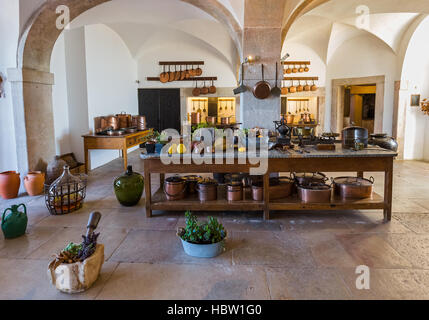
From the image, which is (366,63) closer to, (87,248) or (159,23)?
(159,23)

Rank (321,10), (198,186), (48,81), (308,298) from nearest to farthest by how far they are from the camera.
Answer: (308,298) < (198,186) < (48,81) < (321,10)

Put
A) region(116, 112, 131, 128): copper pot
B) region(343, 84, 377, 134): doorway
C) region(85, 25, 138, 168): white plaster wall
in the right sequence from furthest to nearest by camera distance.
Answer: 1. region(343, 84, 377, 134): doorway
2. region(116, 112, 131, 128): copper pot
3. region(85, 25, 138, 168): white plaster wall

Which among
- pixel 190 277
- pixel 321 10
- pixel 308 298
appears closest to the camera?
pixel 308 298

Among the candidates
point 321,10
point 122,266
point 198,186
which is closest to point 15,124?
point 198,186

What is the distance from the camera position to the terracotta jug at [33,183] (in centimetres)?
550

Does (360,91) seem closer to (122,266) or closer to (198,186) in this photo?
(198,186)

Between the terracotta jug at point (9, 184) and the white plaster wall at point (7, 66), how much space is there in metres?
0.47

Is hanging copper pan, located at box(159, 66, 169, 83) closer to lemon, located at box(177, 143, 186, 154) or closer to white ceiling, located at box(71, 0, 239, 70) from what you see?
white ceiling, located at box(71, 0, 239, 70)

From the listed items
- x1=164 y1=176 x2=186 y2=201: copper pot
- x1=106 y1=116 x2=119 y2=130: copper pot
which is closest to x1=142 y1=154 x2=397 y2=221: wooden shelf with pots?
x1=164 y1=176 x2=186 y2=201: copper pot

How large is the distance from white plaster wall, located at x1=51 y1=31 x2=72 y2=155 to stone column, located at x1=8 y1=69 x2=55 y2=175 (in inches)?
29.8

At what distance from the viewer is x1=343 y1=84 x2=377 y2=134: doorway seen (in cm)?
1261

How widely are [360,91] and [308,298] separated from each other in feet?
38.8

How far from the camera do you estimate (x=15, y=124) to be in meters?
5.64
